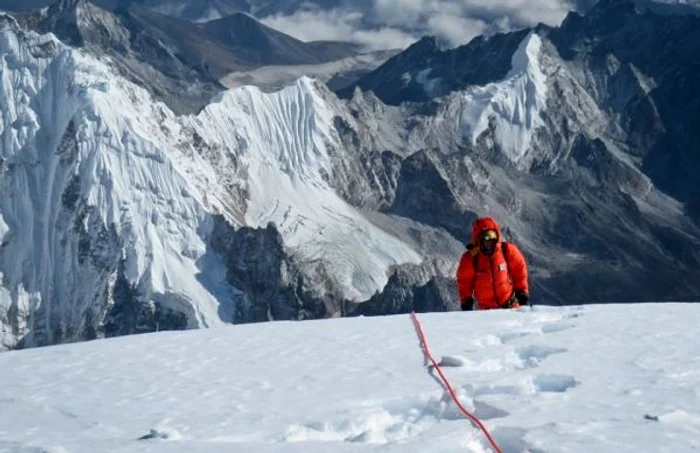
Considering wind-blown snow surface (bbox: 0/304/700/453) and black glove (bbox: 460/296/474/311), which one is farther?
black glove (bbox: 460/296/474/311)

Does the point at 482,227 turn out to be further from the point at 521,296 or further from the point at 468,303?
the point at 521,296

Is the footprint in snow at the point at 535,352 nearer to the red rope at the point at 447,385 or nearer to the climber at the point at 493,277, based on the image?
the red rope at the point at 447,385

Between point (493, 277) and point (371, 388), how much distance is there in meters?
12.3

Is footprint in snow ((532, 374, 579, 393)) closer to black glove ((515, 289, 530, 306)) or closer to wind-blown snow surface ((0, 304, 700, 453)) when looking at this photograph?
wind-blown snow surface ((0, 304, 700, 453))

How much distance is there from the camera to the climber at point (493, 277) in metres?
34.1

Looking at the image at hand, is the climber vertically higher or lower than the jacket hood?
lower

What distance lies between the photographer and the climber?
3409 centimetres

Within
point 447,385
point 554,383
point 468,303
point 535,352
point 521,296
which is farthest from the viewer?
point 521,296

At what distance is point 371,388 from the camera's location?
907 inches

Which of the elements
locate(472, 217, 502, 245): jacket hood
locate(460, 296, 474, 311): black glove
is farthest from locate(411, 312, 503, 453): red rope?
locate(460, 296, 474, 311): black glove

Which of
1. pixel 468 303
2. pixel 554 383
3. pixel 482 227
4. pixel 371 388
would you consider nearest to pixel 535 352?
pixel 554 383

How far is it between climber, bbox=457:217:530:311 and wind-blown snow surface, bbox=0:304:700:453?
11.9ft

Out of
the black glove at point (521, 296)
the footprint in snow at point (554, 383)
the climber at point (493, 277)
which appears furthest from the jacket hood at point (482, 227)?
the footprint in snow at point (554, 383)

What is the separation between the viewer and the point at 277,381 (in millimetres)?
24266
